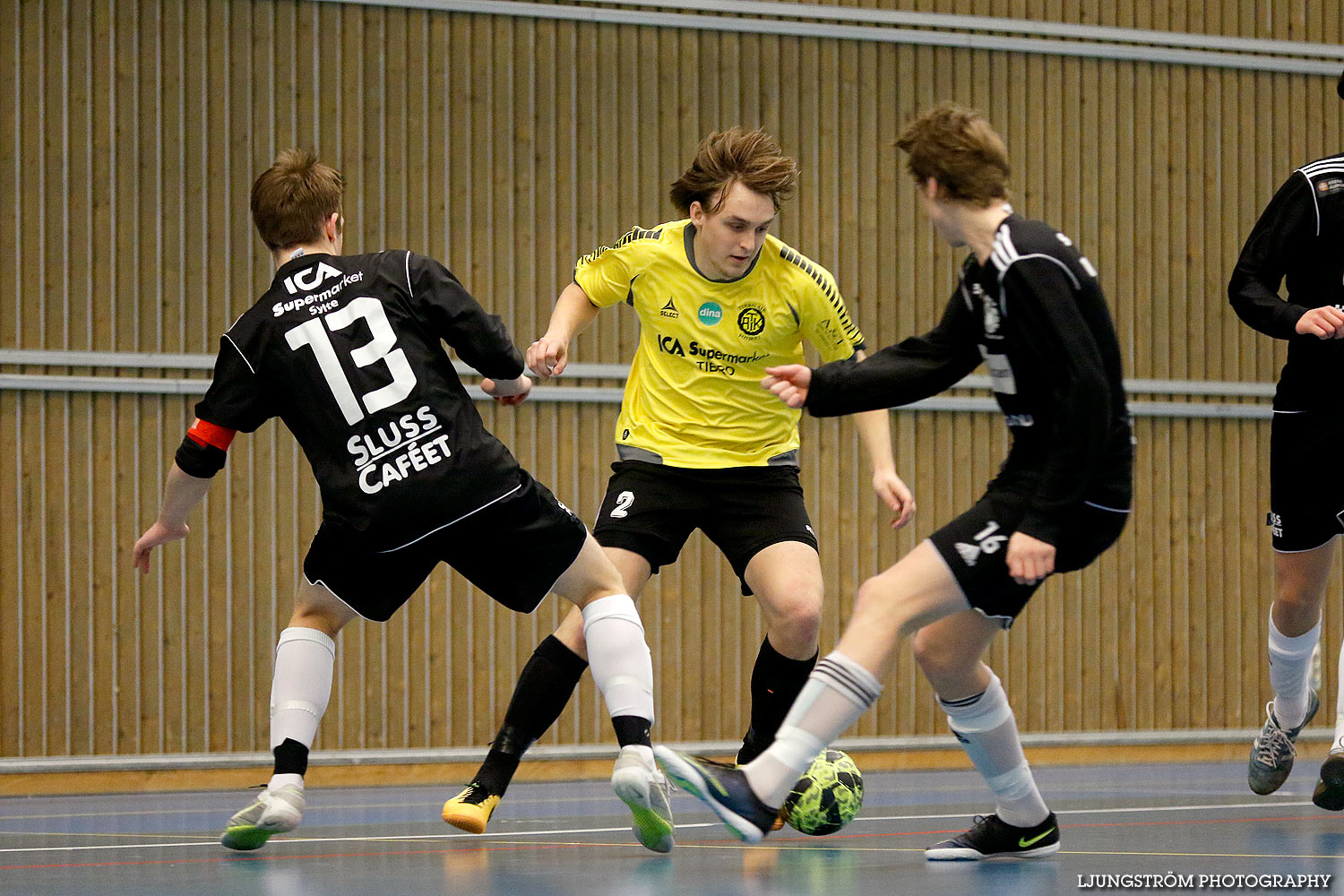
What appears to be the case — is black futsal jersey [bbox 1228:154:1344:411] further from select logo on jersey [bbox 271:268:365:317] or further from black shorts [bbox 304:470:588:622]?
select logo on jersey [bbox 271:268:365:317]

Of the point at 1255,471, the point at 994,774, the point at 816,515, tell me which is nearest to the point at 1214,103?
the point at 1255,471

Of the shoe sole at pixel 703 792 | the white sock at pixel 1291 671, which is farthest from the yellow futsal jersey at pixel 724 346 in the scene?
the white sock at pixel 1291 671

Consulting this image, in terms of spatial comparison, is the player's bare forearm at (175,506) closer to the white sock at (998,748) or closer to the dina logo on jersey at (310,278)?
the dina logo on jersey at (310,278)

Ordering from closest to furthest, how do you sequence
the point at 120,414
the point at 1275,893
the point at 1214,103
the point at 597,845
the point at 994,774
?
the point at 1275,893
the point at 994,774
the point at 597,845
the point at 120,414
the point at 1214,103

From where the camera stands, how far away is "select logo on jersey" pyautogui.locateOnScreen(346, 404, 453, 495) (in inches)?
154

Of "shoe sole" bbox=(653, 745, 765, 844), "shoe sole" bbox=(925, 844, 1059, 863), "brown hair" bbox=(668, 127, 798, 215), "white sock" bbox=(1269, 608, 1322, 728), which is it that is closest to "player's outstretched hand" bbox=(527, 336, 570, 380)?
"brown hair" bbox=(668, 127, 798, 215)

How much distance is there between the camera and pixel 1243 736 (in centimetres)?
925

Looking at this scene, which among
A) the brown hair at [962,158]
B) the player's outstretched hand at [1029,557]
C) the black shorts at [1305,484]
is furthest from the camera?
the black shorts at [1305,484]

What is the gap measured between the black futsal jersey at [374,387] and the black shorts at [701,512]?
74cm

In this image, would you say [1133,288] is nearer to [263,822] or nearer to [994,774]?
[994,774]

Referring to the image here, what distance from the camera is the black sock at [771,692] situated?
471 cm

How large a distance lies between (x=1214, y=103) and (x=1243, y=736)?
12.8 ft

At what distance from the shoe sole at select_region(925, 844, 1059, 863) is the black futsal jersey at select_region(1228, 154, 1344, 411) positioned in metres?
1.76

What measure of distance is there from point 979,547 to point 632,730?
110 centimetres
